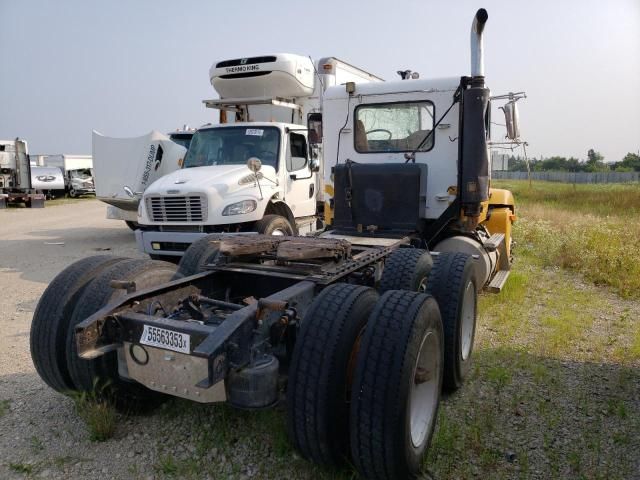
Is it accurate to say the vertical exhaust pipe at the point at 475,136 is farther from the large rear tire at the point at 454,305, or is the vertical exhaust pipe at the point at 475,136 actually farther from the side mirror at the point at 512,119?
the large rear tire at the point at 454,305

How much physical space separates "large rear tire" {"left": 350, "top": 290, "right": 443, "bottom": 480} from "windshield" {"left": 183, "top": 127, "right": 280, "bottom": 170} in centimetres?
614

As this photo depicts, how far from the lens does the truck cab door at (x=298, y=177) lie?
8.87 metres

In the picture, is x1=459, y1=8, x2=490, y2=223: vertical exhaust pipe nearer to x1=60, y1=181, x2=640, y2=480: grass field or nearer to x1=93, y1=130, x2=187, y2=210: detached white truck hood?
x1=60, y1=181, x2=640, y2=480: grass field

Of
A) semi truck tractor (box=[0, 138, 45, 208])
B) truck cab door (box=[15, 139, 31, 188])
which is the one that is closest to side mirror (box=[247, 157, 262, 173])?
semi truck tractor (box=[0, 138, 45, 208])

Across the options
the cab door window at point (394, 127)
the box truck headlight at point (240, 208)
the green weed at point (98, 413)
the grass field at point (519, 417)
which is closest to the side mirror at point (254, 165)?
the box truck headlight at point (240, 208)

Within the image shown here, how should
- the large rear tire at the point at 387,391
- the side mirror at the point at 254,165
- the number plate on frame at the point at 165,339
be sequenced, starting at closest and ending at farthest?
the large rear tire at the point at 387,391 < the number plate on frame at the point at 165,339 < the side mirror at the point at 254,165

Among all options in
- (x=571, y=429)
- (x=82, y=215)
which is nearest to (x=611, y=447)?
(x=571, y=429)

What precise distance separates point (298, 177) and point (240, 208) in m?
1.62

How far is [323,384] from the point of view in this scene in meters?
2.68

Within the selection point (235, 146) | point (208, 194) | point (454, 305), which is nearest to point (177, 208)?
point (208, 194)

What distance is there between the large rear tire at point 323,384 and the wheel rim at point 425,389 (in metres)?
0.42

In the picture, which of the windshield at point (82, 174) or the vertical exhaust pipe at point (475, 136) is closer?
the vertical exhaust pipe at point (475, 136)

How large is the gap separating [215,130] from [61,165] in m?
25.8

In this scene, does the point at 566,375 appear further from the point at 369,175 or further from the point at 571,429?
the point at 369,175
